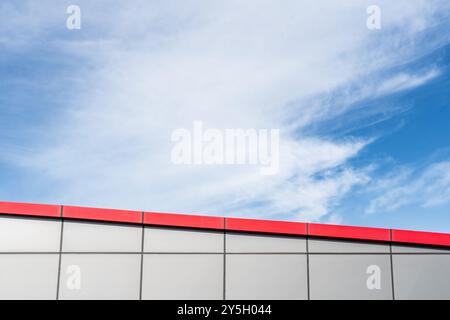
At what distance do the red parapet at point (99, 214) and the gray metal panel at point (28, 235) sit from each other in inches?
21.6

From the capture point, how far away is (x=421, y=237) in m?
17.0

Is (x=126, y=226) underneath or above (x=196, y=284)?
above

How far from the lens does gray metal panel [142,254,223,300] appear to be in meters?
16.4

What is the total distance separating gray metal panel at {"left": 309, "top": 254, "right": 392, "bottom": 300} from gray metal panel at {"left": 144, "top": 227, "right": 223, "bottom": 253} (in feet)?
10.00

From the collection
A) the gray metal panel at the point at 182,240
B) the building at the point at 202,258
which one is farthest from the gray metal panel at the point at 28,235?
the gray metal panel at the point at 182,240

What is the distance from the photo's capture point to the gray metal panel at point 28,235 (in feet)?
52.8

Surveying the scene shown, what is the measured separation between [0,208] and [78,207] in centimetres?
223

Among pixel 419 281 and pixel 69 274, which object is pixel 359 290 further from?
pixel 69 274

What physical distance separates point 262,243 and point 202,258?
74.5 inches

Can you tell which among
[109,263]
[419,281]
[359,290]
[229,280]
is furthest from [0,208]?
[419,281]

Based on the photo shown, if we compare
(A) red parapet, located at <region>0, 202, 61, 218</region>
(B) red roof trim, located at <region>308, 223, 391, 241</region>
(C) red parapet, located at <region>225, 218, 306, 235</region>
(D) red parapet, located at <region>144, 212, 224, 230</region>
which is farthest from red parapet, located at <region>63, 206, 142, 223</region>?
(B) red roof trim, located at <region>308, 223, 391, 241</region>

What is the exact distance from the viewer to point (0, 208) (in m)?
16.2

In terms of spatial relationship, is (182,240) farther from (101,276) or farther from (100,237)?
(101,276)

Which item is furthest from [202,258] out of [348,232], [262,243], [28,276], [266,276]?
[28,276]
